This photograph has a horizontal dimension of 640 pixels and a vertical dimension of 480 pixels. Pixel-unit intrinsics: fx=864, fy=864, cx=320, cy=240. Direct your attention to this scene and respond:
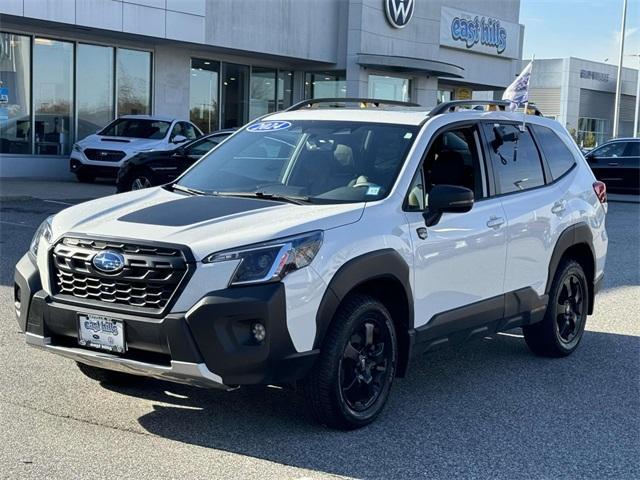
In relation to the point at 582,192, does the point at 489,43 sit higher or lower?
higher

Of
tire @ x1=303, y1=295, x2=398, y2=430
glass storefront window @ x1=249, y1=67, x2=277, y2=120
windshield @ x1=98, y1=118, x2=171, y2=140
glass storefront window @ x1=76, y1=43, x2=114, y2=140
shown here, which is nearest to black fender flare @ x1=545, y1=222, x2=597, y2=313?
tire @ x1=303, y1=295, x2=398, y2=430

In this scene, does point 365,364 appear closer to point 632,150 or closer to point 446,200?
point 446,200

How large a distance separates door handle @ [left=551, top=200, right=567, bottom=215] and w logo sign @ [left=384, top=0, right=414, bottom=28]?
2358 centimetres

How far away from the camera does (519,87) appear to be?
22.5 feet

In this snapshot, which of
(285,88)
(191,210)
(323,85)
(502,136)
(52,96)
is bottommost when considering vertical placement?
(191,210)

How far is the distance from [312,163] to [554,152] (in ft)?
7.70

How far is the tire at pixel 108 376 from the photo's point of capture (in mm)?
5520

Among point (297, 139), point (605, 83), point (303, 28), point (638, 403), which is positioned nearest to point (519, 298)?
point (638, 403)

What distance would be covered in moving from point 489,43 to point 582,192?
2965cm

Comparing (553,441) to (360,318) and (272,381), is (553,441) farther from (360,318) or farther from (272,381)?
(272,381)

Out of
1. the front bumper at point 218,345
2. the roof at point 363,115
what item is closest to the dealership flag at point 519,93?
the roof at point 363,115

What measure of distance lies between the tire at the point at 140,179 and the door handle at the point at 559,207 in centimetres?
1033

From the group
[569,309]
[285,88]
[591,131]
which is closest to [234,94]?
[285,88]

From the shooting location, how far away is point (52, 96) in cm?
2217
